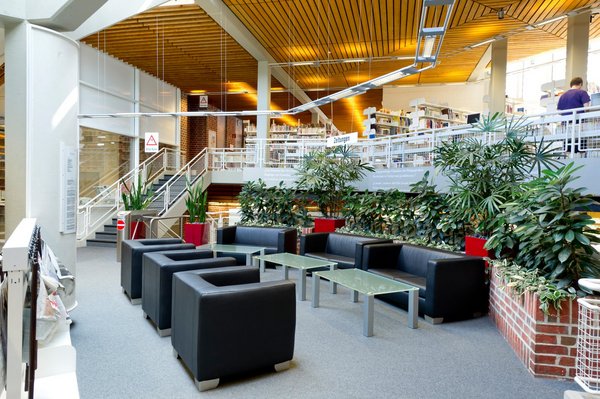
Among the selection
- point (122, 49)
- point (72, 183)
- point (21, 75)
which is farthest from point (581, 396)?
point (122, 49)

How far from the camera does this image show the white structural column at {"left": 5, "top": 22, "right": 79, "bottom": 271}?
429cm

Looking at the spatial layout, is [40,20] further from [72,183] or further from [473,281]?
[473,281]

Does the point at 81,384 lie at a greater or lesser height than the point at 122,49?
lesser

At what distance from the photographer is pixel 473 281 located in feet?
15.1

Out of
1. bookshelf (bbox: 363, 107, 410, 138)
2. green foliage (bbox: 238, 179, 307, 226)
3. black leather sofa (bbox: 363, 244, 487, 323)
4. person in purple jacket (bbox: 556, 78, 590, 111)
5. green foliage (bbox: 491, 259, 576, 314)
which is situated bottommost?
black leather sofa (bbox: 363, 244, 487, 323)

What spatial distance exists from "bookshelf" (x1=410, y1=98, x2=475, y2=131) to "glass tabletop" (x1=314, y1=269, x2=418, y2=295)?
6982 mm

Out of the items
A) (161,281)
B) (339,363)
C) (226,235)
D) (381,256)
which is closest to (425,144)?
(381,256)

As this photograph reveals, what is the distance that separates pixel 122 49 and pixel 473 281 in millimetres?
10838

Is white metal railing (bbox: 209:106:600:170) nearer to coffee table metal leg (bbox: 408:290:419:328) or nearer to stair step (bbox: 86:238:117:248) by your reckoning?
coffee table metal leg (bbox: 408:290:419:328)

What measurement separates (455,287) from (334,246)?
2.64 metres

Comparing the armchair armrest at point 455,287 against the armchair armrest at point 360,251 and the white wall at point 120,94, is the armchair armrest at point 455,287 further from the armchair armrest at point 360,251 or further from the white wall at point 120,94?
the white wall at point 120,94

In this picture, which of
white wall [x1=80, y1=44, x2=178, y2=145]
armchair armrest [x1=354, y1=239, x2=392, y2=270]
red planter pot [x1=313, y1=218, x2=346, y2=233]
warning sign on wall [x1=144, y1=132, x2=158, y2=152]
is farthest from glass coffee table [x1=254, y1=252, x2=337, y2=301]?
white wall [x1=80, y1=44, x2=178, y2=145]

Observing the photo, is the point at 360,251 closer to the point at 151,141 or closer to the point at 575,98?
the point at 575,98

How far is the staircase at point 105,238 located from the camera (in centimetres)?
980
